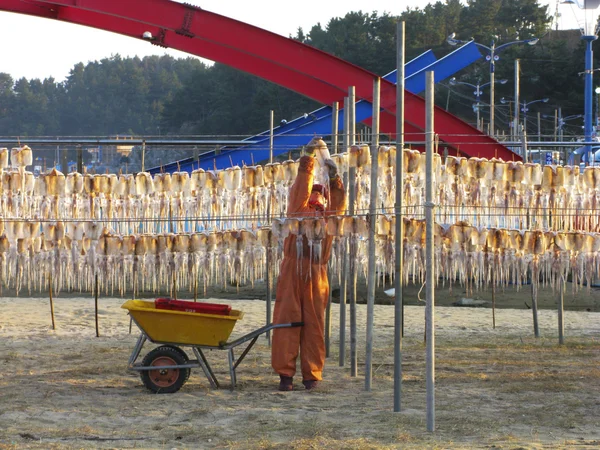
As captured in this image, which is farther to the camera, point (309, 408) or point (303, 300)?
point (303, 300)

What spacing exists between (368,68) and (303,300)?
60368 mm

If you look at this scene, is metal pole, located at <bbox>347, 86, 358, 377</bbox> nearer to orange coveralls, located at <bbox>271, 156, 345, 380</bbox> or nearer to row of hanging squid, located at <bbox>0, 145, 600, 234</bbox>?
row of hanging squid, located at <bbox>0, 145, 600, 234</bbox>

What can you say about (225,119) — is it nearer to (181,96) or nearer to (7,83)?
(181,96)

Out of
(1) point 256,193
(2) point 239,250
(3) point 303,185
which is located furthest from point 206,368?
(1) point 256,193

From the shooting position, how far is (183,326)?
9.73 metres

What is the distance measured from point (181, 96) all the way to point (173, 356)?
77939 mm

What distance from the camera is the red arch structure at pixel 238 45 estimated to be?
13.0 m

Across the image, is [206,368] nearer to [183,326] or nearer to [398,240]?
[183,326]

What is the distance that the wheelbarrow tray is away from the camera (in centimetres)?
964

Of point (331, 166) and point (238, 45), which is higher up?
point (238, 45)

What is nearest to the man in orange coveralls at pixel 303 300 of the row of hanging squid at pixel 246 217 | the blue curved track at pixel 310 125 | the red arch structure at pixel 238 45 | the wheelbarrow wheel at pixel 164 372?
the row of hanging squid at pixel 246 217

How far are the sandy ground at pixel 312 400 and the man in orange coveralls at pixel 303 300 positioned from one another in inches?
13.2

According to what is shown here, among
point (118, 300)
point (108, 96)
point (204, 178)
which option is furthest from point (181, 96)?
point (204, 178)

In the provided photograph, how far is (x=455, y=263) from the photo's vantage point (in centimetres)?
1150
